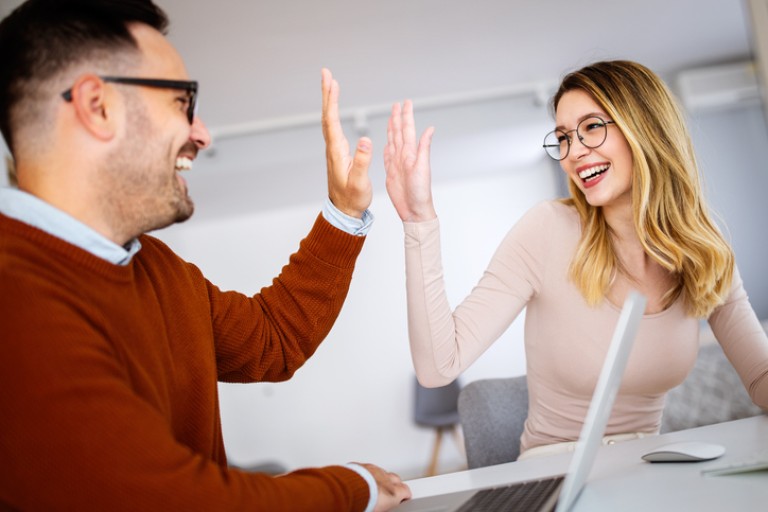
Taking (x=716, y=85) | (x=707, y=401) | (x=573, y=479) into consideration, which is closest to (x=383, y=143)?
(x=716, y=85)

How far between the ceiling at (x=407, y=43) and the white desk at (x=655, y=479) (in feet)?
8.36

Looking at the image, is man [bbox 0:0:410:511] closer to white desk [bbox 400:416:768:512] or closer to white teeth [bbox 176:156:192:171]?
white teeth [bbox 176:156:192:171]

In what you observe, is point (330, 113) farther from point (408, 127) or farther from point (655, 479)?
point (655, 479)

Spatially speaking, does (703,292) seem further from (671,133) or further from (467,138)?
(467,138)

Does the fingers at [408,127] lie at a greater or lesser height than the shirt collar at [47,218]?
greater

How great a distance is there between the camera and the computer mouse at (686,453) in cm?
105

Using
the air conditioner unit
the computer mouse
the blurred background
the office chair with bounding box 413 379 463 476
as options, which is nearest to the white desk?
the computer mouse

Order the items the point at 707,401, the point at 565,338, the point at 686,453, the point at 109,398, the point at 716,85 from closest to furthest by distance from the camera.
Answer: the point at 109,398
the point at 686,453
the point at 565,338
the point at 707,401
the point at 716,85

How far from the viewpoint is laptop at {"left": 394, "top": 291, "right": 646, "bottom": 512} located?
783mm

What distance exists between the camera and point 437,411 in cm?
504

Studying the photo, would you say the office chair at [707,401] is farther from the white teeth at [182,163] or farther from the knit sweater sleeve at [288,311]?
the white teeth at [182,163]

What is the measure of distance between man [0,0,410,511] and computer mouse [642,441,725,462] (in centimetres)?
43

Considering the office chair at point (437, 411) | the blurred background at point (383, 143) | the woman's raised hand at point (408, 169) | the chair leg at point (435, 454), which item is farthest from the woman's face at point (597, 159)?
the chair leg at point (435, 454)

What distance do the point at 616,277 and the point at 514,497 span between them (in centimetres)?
84
